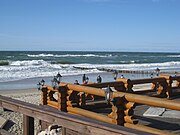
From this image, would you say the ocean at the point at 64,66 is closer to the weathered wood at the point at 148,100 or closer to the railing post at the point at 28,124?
the weathered wood at the point at 148,100

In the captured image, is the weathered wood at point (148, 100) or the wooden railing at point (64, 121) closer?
the wooden railing at point (64, 121)

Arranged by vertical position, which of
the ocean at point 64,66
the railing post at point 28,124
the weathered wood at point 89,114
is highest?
the railing post at point 28,124

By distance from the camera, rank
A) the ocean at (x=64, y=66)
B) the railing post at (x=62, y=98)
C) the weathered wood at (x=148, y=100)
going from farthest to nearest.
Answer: the ocean at (x=64, y=66), the railing post at (x=62, y=98), the weathered wood at (x=148, y=100)

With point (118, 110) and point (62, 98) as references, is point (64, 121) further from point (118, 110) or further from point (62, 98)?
point (62, 98)

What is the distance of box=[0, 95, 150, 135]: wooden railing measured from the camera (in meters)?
2.39

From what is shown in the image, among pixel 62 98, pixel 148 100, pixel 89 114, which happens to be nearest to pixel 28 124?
pixel 148 100

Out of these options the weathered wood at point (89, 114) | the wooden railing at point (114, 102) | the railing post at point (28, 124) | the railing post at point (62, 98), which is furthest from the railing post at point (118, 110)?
the railing post at point (28, 124)

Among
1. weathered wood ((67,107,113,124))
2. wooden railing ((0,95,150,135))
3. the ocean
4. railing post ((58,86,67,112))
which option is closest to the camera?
wooden railing ((0,95,150,135))

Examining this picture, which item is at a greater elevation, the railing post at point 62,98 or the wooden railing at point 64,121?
the wooden railing at point 64,121

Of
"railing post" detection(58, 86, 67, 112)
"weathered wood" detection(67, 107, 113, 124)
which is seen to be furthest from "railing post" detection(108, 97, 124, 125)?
"railing post" detection(58, 86, 67, 112)

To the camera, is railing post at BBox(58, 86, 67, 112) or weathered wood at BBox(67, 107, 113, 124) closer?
weathered wood at BBox(67, 107, 113, 124)

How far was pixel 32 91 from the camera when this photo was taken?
20.7 m

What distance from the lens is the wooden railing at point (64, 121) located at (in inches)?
94.2

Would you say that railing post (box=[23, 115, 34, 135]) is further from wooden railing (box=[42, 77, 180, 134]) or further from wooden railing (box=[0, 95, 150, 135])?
wooden railing (box=[42, 77, 180, 134])
